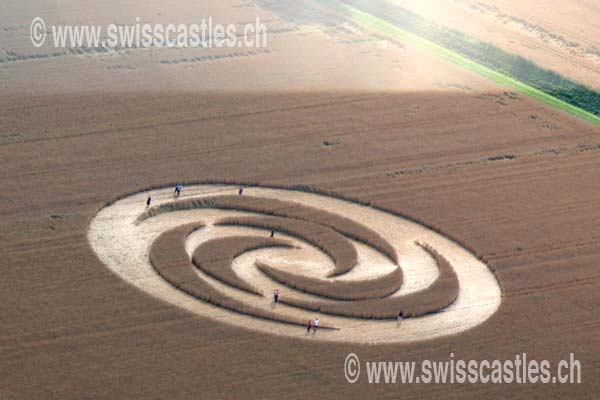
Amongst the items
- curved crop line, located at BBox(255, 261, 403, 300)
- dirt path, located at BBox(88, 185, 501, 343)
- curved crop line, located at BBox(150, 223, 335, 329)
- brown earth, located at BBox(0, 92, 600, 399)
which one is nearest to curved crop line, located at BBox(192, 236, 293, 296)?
dirt path, located at BBox(88, 185, 501, 343)

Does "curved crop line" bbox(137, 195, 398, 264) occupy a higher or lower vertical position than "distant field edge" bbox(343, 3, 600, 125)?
lower

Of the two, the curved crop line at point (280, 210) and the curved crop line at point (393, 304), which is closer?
the curved crop line at point (393, 304)

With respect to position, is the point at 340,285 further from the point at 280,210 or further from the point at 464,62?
the point at 464,62

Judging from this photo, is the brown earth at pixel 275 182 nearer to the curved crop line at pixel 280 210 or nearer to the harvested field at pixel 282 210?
the harvested field at pixel 282 210

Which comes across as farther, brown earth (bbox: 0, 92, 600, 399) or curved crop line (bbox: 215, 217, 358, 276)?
curved crop line (bbox: 215, 217, 358, 276)

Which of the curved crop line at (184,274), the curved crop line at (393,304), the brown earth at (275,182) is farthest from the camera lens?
the curved crop line at (393,304)

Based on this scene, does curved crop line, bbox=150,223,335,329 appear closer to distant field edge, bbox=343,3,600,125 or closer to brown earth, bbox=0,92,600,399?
brown earth, bbox=0,92,600,399

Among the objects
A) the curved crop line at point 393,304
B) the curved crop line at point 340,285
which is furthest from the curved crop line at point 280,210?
the curved crop line at point 393,304
